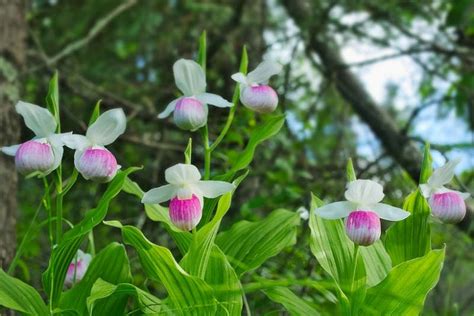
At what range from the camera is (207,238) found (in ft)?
4.51

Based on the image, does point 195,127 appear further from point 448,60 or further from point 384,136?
point 448,60

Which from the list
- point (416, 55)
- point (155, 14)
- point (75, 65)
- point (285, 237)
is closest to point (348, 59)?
point (416, 55)

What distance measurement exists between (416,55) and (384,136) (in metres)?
0.53

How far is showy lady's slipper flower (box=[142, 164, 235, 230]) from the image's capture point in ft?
4.44

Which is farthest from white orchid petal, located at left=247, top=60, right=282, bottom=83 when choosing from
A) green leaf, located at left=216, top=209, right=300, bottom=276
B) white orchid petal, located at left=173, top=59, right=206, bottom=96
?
green leaf, located at left=216, top=209, right=300, bottom=276

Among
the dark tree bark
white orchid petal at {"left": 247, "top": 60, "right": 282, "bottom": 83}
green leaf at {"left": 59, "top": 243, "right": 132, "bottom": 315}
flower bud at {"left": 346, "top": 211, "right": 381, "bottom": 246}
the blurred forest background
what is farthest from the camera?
the blurred forest background

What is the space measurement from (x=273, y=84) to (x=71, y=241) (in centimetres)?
171

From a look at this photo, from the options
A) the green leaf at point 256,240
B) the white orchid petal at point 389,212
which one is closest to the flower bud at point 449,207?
the white orchid petal at point 389,212

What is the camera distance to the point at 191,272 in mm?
1411

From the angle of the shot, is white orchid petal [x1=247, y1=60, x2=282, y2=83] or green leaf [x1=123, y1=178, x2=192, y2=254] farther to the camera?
white orchid petal [x1=247, y1=60, x2=282, y2=83]

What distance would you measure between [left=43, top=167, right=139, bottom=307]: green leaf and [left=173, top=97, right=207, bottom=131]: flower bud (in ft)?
0.50

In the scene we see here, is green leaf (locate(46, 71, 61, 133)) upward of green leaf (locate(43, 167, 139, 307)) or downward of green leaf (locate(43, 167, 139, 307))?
upward

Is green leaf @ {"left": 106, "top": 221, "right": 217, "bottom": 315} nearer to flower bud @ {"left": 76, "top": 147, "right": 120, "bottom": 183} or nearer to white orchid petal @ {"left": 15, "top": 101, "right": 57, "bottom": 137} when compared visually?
flower bud @ {"left": 76, "top": 147, "right": 120, "bottom": 183}

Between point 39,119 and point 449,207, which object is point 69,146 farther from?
point 449,207
